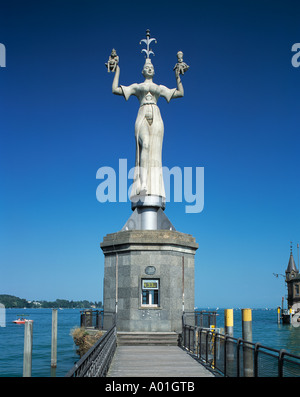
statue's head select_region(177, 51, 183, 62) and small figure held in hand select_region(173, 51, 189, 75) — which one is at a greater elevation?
statue's head select_region(177, 51, 183, 62)

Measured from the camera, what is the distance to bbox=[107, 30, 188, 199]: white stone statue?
69.7 ft

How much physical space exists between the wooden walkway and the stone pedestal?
2344 mm

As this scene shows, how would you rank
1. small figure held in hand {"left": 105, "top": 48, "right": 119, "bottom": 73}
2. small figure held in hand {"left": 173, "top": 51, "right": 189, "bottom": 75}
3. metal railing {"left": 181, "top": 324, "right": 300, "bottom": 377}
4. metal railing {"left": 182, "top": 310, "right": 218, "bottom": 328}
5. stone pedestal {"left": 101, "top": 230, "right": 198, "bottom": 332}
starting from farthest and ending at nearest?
small figure held in hand {"left": 173, "top": 51, "right": 189, "bottom": 75} < small figure held in hand {"left": 105, "top": 48, "right": 119, "bottom": 73} < metal railing {"left": 182, "top": 310, "right": 218, "bottom": 328} < stone pedestal {"left": 101, "top": 230, "right": 198, "bottom": 332} < metal railing {"left": 181, "top": 324, "right": 300, "bottom": 377}

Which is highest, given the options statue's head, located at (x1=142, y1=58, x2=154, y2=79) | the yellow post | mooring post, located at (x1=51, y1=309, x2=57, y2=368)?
statue's head, located at (x1=142, y1=58, x2=154, y2=79)

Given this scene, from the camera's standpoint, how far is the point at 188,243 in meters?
19.8

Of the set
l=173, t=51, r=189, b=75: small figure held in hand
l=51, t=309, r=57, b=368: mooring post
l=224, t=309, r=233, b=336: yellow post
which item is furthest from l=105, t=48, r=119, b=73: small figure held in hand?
l=51, t=309, r=57, b=368: mooring post

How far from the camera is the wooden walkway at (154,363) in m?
11.2

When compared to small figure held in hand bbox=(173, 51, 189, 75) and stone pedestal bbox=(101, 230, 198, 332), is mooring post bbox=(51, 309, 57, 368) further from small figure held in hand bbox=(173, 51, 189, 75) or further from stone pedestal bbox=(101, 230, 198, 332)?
small figure held in hand bbox=(173, 51, 189, 75)

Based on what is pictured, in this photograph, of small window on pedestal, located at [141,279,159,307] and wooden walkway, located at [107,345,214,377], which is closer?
wooden walkway, located at [107,345,214,377]

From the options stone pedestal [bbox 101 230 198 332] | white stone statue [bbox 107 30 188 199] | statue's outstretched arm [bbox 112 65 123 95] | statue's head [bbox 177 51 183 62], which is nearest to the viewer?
stone pedestal [bbox 101 230 198 332]

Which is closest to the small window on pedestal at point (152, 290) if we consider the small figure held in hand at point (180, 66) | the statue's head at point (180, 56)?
the small figure held in hand at point (180, 66)

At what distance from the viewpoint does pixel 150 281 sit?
18938 millimetres

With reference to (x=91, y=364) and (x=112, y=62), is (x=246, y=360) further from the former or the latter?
(x=112, y=62)
